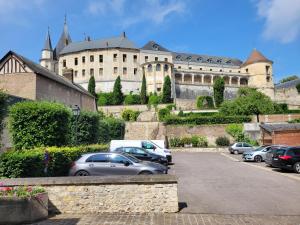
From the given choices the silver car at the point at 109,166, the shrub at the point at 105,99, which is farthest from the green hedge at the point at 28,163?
the shrub at the point at 105,99

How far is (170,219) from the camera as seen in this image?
26.7 ft

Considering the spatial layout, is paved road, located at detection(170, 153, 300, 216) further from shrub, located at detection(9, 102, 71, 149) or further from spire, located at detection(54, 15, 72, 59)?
spire, located at detection(54, 15, 72, 59)

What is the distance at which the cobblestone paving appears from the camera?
7.80 m

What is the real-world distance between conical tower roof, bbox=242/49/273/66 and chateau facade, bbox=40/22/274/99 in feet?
11.4

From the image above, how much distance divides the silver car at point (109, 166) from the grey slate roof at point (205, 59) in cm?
8703

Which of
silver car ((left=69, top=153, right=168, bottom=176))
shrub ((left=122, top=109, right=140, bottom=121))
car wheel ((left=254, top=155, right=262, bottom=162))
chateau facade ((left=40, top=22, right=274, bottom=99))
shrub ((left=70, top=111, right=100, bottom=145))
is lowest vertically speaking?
car wheel ((left=254, top=155, right=262, bottom=162))

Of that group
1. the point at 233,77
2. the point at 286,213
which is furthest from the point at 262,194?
the point at 233,77

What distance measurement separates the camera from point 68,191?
348 inches

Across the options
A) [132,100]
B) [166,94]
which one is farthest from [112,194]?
[132,100]

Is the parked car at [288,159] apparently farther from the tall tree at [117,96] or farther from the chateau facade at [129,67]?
the chateau facade at [129,67]

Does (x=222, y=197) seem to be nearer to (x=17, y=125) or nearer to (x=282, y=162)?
(x=282, y=162)

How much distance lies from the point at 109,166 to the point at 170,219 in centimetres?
541

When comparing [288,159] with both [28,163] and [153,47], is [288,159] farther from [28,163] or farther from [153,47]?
[153,47]

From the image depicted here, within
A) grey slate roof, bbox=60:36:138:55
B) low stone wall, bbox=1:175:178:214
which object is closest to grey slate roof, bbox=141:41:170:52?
grey slate roof, bbox=60:36:138:55
